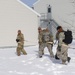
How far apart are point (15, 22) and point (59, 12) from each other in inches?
653

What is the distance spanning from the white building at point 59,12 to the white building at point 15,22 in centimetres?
1406

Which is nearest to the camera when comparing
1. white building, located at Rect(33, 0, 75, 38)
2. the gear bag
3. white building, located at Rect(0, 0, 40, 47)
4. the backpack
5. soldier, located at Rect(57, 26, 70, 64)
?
soldier, located at Rect(57, 26, 70, 64)

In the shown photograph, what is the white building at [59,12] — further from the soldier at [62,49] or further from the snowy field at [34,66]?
the soldier at [62,49]

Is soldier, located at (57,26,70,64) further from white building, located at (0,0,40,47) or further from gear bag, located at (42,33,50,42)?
white building, located at (0,0,40,47)

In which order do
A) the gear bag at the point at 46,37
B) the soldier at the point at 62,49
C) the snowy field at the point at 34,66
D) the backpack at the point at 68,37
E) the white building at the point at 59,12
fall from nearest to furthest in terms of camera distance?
the snowy field at the point at 34,66 < the soldier at the point at 62,49 < the backpack at the point at 68,37 < the gear bag at the point at 46,37 < the white building at the point at 59,12

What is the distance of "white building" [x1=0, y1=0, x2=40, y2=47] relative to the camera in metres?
24.2

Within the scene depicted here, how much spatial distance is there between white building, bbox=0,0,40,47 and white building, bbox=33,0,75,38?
1406cm

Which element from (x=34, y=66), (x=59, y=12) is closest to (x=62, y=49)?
(x=34, y=66)

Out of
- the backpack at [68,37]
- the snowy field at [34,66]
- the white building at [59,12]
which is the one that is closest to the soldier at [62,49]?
the backpack at [68,37]

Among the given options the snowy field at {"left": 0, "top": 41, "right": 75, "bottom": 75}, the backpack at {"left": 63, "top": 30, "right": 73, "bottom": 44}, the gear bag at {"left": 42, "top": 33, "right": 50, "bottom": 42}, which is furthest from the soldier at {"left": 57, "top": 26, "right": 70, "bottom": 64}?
the gear bag at {"left": 42, "top": 33, "right": 50, "bottom": 42}

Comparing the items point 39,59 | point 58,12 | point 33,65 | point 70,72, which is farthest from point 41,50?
point 58,12

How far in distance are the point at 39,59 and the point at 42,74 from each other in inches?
137

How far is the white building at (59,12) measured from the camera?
39.3 meters

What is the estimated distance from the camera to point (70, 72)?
41.7 feet
